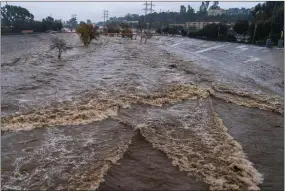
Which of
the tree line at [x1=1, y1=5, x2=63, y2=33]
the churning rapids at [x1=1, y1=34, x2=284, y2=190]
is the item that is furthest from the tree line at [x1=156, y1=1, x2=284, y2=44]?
the tree line at [x1=1, y1=5, x2=63, y2=33]

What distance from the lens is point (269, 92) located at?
17031mm

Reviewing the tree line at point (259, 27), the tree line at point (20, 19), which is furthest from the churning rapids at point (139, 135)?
the tree line at point (20, 19)

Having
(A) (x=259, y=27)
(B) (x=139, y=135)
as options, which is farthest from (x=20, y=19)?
(B) (x=139, y=135)

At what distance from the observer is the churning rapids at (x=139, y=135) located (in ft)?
23.5

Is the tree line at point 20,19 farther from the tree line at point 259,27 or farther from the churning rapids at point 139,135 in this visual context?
the churning rapids at point 139,135

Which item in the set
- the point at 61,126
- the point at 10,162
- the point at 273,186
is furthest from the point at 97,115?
the point at 273,186

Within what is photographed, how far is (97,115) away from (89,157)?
352 centimetres

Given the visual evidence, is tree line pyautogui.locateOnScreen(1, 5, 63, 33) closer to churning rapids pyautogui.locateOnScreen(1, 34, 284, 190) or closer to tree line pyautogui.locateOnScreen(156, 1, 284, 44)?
tree line pyautogui.locateOnScreen(156, 1, 284, 44)

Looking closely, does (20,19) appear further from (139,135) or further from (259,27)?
(139,135)

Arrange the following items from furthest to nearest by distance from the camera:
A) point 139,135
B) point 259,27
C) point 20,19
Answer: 1. point 20,19
2. point 259,27
3. point 139,135

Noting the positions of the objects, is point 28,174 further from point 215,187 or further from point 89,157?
point 215,187

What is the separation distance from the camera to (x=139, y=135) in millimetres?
9680

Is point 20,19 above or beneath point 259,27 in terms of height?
beneath

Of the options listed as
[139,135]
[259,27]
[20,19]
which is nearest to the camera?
[139,135]
